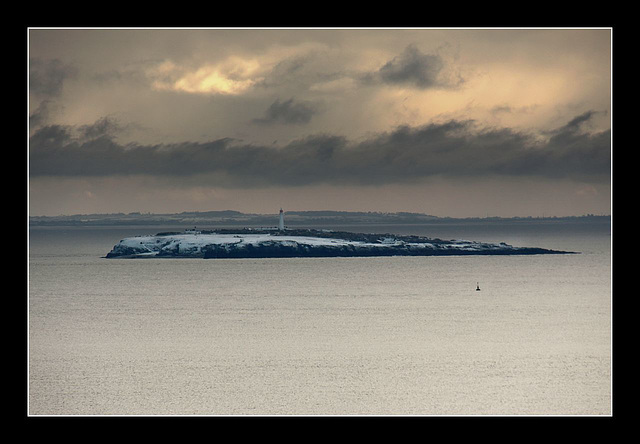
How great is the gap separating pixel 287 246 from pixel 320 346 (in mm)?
45779

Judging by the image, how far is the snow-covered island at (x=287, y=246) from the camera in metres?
69.4

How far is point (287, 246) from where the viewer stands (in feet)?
228

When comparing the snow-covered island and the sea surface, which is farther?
the snow-covered island

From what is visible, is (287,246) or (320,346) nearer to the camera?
(320,346)

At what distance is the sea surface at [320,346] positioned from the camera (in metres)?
17.3

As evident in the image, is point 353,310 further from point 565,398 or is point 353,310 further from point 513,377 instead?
point 565,398

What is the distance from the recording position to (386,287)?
4275 cm

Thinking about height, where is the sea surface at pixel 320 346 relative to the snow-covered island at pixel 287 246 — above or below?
below

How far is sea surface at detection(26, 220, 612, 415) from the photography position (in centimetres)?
1731

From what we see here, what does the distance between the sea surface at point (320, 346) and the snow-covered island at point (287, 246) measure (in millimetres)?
20172

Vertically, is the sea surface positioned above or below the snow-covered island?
below

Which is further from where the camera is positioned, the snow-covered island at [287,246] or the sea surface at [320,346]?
the snow-covered island at [287,246]

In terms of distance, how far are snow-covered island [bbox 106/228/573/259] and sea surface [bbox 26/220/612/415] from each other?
20.2 meters
